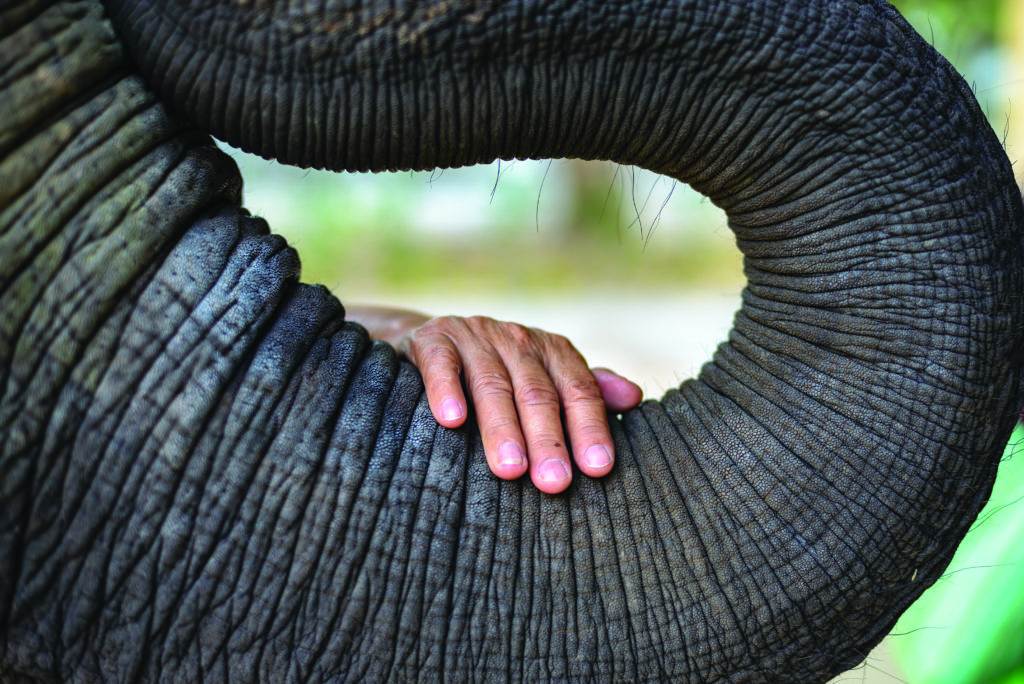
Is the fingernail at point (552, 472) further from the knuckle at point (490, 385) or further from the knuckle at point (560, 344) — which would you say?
the knuckle at point (560, 344)

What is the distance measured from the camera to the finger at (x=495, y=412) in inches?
50.4

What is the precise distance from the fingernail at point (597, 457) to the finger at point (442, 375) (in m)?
0.15

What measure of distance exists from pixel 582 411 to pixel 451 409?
0.19 metres

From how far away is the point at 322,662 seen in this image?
3.97 ft

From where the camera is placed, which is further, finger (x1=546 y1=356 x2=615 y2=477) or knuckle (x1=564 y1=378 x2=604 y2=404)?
knuckle (x1=564 y1=378 x2=604 y2=404)

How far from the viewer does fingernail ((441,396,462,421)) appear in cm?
130

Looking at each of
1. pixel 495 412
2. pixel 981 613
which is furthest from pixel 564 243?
pixel 495 412

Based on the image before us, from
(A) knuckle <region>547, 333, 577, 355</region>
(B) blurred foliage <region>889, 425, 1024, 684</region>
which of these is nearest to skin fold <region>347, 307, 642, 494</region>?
(A) knuckle <region>547, 333, 577, 355</region>

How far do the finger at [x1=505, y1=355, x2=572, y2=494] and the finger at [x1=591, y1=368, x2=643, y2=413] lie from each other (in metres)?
0.09

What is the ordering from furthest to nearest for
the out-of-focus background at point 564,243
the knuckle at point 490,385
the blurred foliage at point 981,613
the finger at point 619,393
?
the out-of-focus background at point 564,243, the blurred foliage at point 981,613, the finger at point 619,393, the knuckle at point 490,385

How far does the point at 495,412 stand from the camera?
1364 mm

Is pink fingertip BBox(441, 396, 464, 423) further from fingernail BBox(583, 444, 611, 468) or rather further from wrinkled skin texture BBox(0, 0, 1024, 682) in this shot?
fingernail BBox(583, 444, 611, 468)

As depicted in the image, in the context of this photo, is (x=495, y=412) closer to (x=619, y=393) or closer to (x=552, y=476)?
(x=552, y=476)

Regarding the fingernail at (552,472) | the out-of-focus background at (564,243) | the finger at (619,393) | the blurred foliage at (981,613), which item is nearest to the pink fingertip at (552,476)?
the fingernail at (552,472)
